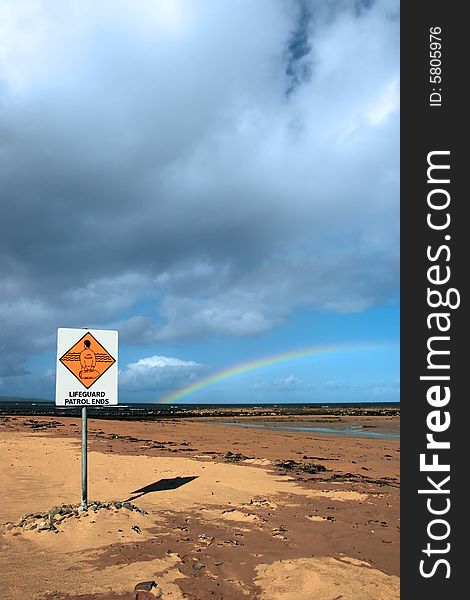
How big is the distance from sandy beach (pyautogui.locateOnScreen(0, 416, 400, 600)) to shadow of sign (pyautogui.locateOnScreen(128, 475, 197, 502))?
27 millimetres

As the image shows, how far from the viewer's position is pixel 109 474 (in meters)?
14.0

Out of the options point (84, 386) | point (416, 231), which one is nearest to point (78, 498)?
point (84, 386)

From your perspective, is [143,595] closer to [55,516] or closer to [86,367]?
[55,516]

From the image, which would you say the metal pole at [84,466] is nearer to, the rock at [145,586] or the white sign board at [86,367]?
the white sign board at [86,367]

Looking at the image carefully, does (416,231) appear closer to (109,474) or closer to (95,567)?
(95,567)

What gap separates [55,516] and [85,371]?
249cm

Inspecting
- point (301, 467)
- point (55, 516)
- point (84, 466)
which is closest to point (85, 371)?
point (84, 466)

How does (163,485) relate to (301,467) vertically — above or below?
above

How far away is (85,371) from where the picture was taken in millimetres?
9227

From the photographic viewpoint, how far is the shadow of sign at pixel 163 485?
11.5m

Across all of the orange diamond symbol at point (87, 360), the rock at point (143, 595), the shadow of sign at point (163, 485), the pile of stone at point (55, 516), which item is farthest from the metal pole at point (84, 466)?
the rock at point (143, 595)

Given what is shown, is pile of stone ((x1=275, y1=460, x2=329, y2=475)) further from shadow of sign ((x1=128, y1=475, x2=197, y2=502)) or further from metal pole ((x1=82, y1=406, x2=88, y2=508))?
metal pole ((x1=82, y1=406, x2=88, y2=508))

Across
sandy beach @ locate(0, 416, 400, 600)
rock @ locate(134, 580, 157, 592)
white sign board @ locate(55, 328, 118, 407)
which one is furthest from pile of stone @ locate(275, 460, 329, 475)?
rock @ locate(134, 580, 157, 592)

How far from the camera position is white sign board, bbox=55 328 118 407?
9.02 meters
